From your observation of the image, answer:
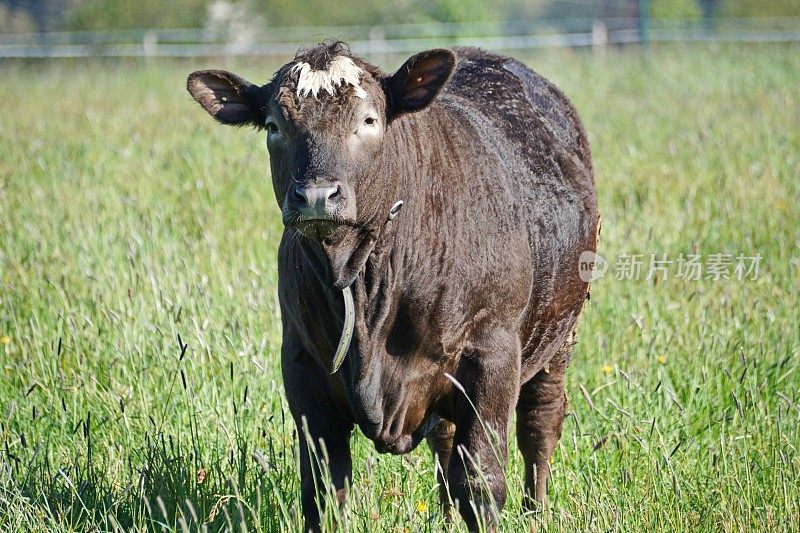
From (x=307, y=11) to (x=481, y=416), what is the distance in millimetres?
41212

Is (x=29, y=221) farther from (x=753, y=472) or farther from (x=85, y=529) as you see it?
(x=753, y=472)

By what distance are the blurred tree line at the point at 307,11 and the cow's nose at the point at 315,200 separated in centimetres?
3444

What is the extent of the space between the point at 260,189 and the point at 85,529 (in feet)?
17.5

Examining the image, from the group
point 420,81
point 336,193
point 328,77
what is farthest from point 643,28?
point 336,193

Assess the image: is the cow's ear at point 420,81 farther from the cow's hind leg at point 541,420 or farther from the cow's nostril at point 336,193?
the cow's hind leg at point 541,420

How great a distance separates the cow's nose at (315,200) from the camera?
10.8 feet

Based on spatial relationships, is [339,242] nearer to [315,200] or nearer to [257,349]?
[315,200]

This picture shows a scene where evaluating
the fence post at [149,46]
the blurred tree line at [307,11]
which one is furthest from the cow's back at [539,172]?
the blurred tree line at [307,11]

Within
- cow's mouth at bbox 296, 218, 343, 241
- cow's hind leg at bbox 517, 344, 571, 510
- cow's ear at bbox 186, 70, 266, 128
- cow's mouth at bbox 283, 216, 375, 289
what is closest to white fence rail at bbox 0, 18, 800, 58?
cow's hind leg at bbox 517, 344, 571, 510

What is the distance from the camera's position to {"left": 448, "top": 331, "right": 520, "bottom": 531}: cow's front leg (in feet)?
12.7

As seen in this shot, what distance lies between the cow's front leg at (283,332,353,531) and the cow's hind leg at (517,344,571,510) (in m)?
1.28

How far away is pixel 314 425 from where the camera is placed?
12.7 feet

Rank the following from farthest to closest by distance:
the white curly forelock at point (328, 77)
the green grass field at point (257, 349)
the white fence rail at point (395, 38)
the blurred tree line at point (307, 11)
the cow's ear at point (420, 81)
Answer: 1. the blurred tree line at point (307, 11)
2. the white fence rail at point (395, 38)
3. the green grass field at point (257, 349)
4. the cow's ear at point (420, 81)
5. the white curly forelock at point (328, 77)

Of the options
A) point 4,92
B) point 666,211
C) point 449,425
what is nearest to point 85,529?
point 449,425
